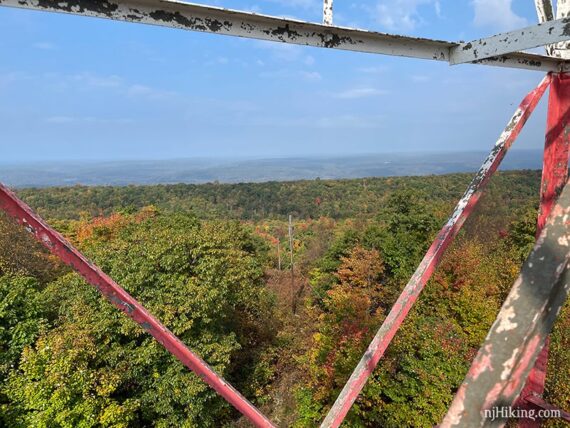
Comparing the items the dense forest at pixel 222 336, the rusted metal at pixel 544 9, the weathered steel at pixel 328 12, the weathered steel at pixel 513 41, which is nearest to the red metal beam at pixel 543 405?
the weathered steel at pixel 513 41

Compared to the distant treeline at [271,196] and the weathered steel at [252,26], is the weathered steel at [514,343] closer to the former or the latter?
the weathered steel at [252,26]

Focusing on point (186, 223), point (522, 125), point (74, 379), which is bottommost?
point (74, 379)

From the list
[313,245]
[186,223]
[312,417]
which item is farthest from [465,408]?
[313,245]

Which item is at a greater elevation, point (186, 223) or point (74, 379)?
point (186, 223)

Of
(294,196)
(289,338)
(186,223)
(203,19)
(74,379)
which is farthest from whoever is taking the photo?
(294,196)

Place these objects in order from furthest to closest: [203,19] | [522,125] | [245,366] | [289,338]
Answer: [289,338], [245,366], [522,125], [203,19]

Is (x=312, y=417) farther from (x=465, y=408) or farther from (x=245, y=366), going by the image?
(x=465, y=408)

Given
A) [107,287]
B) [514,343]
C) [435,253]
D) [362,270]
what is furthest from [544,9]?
[362,270]
